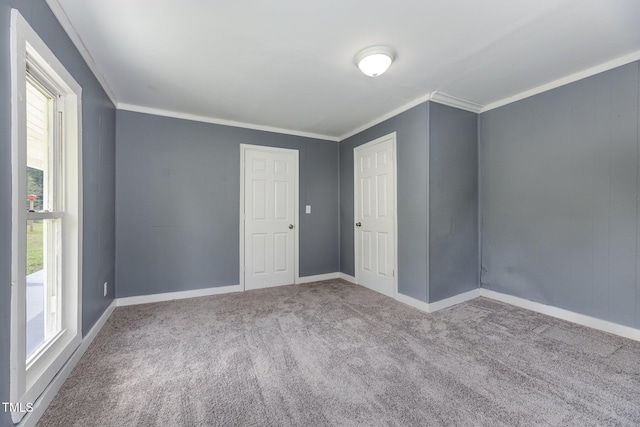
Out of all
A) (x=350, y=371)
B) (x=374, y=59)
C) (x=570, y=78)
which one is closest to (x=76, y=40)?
(x=374, y=59)

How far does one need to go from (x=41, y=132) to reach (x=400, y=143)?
3401 millimetres

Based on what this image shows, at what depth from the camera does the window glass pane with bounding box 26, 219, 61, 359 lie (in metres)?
1.74

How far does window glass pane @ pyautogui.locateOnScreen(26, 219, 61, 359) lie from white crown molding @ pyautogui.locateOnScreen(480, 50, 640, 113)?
14.9 ft

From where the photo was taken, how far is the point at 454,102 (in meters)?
3.31

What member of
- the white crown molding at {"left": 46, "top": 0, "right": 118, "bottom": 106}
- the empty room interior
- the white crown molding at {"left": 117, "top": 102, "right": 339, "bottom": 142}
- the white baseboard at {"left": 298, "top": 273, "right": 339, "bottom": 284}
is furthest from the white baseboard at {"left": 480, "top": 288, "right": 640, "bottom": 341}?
the white crown molding at {"left": 46, "top": 0, "right": 118, "bottom": 106}

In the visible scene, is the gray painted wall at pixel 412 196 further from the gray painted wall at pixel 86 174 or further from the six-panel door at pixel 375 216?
the gray painted wall at pixel 86 174

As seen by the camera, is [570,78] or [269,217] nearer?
[570,78]

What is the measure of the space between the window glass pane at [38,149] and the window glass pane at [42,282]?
0.16 metres

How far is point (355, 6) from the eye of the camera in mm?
1788

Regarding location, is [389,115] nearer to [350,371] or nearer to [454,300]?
[454,300]

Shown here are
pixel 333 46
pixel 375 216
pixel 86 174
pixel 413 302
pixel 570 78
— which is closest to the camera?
pixel 333 46

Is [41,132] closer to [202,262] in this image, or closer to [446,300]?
[202,262]

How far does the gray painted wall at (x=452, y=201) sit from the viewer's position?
3205 mm

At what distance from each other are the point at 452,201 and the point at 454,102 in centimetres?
119
